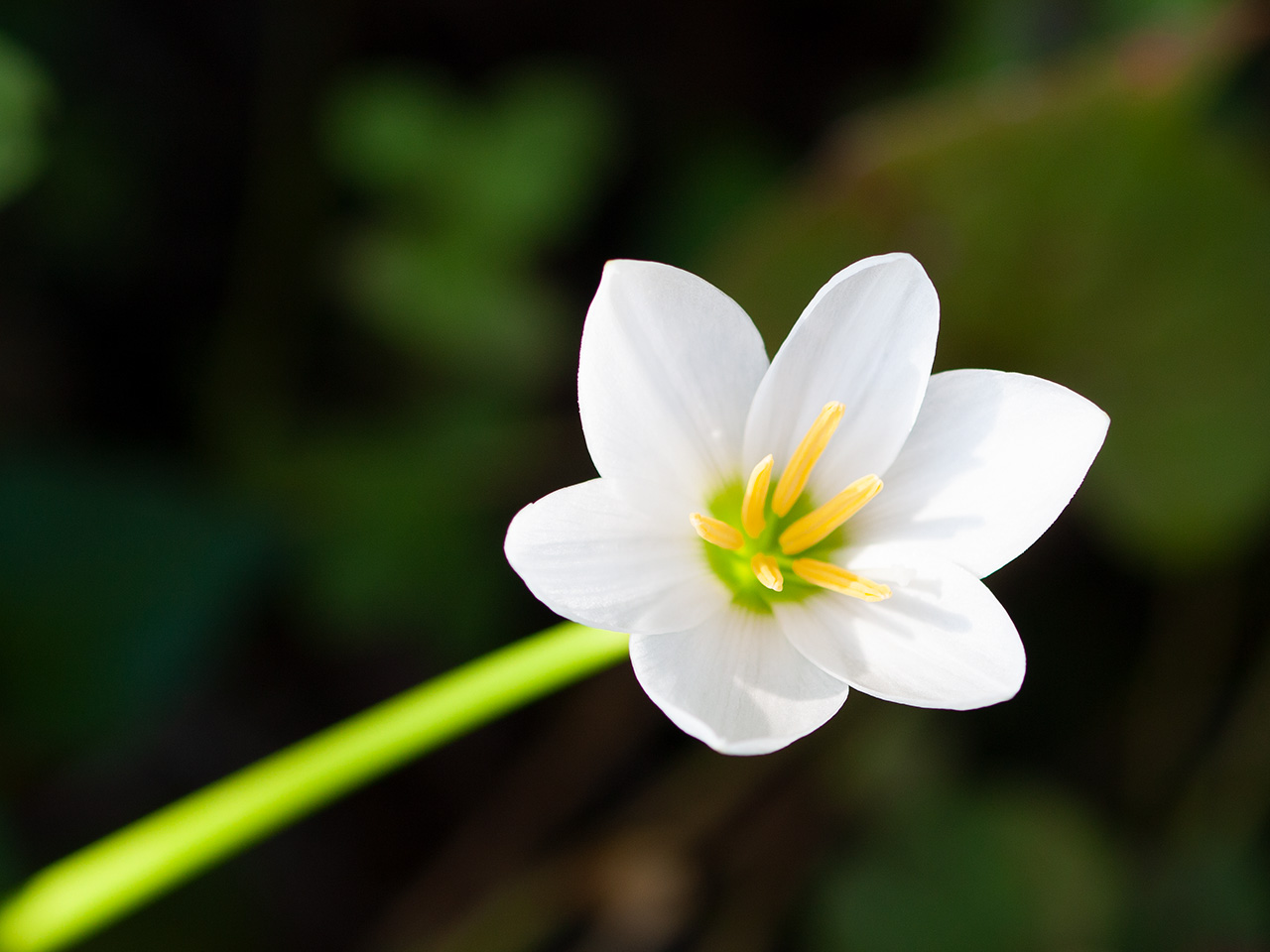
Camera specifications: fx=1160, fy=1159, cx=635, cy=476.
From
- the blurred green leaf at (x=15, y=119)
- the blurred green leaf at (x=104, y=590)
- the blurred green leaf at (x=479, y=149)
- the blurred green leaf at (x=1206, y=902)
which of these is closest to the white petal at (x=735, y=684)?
the blurred green leaf at (x=15, y=119)

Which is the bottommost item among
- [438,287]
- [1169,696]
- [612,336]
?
[1169,696]

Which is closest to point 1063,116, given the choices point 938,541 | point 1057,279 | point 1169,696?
point 1057,279

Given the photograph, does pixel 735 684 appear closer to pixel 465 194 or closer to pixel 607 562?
pixel 607 562

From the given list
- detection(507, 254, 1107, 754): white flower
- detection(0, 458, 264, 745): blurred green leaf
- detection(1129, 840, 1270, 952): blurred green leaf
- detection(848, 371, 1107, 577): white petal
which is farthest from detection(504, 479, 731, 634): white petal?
detection(1129, 840, 1270, 952): blurred green leaf

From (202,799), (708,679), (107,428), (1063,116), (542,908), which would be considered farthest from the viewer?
(107,428)

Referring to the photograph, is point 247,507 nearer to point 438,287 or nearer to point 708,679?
point 438,287

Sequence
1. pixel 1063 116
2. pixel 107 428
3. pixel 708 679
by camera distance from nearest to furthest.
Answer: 1. pixel 708 679
2. pixel 1063 116
3. pixel 107 428

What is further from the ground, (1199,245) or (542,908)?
(1199,245)

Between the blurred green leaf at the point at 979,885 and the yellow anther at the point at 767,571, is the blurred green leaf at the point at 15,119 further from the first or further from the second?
the blurred green leaf at the point at 979,885
